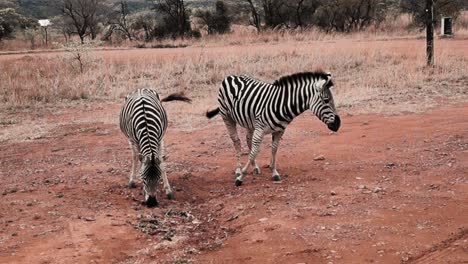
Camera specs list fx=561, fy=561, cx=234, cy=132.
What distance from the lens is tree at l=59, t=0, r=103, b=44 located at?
35.8m

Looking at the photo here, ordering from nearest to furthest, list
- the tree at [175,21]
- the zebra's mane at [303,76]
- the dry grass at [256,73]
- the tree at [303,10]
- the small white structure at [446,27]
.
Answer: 1. the zebra's mane at [303,76]
2. the dry grass at [256,73]
3. the small white structure at [446,27]
4. the tree at [175,21]
5. the tree at [303,10]

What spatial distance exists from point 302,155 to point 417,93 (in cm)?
549

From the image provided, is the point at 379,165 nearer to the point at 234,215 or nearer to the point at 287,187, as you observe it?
the point at 287,187

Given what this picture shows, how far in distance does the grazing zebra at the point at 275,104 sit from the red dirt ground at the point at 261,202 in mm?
737

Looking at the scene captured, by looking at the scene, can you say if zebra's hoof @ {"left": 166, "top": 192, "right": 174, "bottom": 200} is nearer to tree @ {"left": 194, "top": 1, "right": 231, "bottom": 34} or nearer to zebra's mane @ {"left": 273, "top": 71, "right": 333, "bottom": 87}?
zebra's mane @ {"left": 273, "top": 71, "right": 333, "bottom": 87}

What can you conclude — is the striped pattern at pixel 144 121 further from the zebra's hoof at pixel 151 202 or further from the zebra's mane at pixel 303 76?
the zebra's mane at pixel 303 76

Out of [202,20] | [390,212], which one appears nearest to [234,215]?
[390,212]

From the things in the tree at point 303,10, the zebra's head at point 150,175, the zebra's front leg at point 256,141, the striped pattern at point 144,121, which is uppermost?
Result: the tree at point 303,10

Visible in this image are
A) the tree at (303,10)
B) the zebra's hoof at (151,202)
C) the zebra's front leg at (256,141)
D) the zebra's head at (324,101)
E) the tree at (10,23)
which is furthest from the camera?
the tree at (303,10)

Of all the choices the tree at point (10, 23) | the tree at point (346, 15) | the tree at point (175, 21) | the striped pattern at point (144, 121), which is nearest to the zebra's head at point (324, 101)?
the striped pattern at point (144, 121)

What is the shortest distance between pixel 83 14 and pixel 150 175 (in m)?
31.5

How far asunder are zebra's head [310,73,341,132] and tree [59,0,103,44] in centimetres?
2968

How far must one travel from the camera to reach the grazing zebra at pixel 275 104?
25.7ft

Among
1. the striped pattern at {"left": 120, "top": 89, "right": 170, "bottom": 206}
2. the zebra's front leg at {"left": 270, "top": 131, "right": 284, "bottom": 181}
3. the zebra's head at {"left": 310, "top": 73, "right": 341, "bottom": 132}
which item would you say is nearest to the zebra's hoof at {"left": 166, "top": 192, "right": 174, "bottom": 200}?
the striped pattern at {"left": 120, "top": 89, "right": 170, "bottom": 206}
